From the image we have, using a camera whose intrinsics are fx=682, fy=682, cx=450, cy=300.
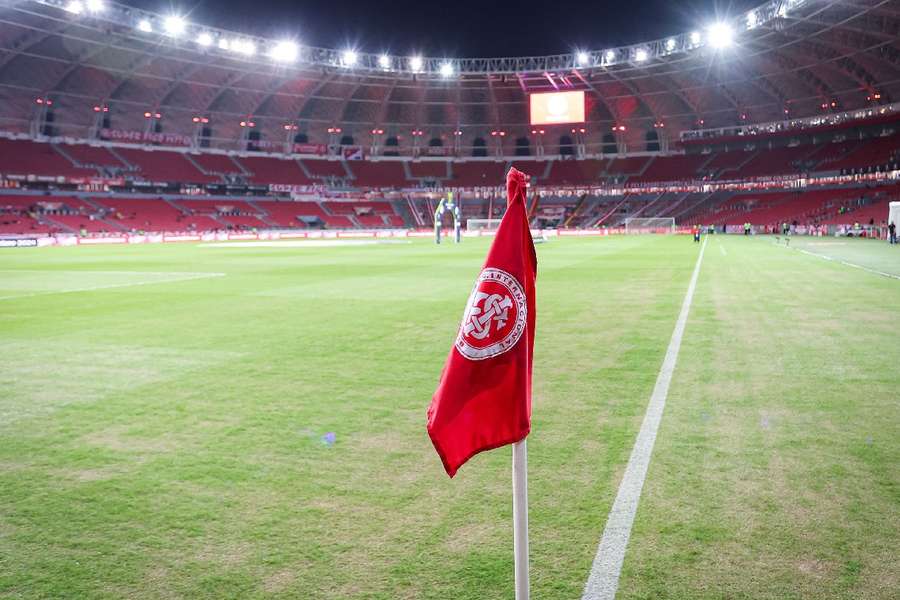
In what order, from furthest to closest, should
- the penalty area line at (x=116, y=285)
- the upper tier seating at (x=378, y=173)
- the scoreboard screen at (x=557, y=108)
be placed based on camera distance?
the upper tier seating at (x=378, y=173) < the scoreboard screen at (x=557, y=108) < the penalty area line at (x=116, y=285)

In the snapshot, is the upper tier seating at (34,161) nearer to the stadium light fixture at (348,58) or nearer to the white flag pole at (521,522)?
the stadium light fixture at (348,58)

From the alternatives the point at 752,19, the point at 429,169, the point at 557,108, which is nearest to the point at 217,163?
the point at 429,169

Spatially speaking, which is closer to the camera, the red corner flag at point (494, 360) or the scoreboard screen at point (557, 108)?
the red corner flag at point (494, 360)

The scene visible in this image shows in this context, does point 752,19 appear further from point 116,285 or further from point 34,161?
point 34,161

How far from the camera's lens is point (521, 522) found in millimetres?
2760

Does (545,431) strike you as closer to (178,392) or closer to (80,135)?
(178,392)

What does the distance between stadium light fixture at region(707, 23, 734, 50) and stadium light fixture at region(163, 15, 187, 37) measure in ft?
147

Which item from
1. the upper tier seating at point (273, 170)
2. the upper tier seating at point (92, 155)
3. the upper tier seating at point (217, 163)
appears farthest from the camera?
the upper tier seating at point (273, 170)

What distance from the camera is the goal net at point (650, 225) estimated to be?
77062 mm

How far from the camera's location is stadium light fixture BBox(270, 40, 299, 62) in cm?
6550

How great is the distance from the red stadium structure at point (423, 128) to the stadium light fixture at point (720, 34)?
190 millimetres

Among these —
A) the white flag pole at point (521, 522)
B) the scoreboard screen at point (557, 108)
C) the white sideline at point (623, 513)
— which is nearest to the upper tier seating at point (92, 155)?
the scoreboard screen at point (557, 108)

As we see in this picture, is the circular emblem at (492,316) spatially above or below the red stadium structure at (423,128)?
below

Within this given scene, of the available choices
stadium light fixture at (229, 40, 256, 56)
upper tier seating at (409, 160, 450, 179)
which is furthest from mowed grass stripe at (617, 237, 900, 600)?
upper tier seating at (409, 160, 450, 179)
